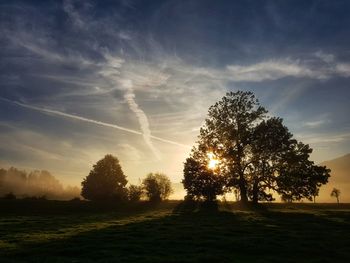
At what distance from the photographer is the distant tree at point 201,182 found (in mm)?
61750

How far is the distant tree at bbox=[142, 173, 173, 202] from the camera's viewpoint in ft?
275

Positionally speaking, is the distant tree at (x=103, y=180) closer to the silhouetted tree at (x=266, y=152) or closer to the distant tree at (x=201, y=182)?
the distant tree at (x=201, y=182)

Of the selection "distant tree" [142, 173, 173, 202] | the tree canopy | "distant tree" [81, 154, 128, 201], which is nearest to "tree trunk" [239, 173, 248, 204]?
the tree canopy

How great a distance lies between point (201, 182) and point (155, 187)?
99.5ft

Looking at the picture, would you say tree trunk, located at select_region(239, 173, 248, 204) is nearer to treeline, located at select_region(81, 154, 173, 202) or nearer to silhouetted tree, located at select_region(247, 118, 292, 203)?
silhouetted tree, located at select_region(247, 118, 292, 203)

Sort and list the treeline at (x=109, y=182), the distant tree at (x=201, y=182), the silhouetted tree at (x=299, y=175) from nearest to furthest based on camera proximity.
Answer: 1. the silhouetted tree at (x=299, y=175)
2. the distant tree at (x=201, y=182)
3. the treeline at (x=109, y=182)

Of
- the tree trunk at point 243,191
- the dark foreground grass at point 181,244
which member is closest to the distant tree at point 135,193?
the tree trunk at point 243,191

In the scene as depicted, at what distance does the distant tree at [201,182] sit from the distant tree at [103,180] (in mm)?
29565

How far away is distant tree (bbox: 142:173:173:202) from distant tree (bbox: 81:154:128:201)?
20.6 feet

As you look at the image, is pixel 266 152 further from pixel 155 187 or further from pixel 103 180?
pixel 103 180

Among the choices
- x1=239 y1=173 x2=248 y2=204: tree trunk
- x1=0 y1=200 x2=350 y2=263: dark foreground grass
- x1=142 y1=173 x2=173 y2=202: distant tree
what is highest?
x1=142 y1=173 x2=173 y2=202: distant tree

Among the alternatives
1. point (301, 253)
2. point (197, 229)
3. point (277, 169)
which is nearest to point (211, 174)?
point (277, 169)

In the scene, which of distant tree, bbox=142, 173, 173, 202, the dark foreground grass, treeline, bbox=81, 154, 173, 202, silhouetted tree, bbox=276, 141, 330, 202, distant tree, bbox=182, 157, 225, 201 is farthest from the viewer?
treeline, bbox=81, 154, 173, 202

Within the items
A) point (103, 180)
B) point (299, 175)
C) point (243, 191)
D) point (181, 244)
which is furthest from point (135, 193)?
point (181, 244)
